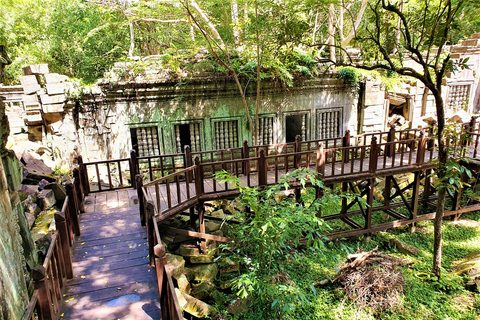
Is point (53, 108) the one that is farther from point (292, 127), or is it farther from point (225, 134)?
point (292, 127)

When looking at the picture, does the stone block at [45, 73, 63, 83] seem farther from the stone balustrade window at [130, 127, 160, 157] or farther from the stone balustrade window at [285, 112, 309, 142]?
the stone balustrade window at [285, 112, 309, 142]

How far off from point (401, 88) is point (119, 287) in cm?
1589

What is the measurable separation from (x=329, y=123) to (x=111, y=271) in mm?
10808

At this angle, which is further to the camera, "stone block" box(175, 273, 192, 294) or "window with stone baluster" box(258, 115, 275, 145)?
"window with stone baluster" box(258, 115, 275, 145)

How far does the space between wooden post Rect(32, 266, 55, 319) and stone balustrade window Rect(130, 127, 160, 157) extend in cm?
787

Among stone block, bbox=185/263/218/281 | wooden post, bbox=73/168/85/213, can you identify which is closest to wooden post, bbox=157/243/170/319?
stone block, bbox=185/263/218/281

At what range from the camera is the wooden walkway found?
14.6 feet

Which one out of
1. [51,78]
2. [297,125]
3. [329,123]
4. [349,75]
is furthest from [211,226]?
[349,75]

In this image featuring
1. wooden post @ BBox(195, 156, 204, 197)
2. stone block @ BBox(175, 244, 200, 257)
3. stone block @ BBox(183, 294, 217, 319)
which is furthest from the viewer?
stone block @ BBox(175, 244, 200, 257)

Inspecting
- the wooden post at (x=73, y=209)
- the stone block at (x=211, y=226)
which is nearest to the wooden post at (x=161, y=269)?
the wooden post at (x=73, y=209)

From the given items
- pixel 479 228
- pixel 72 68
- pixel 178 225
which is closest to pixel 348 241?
pixel 479 228

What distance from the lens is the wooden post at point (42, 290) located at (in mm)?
3475

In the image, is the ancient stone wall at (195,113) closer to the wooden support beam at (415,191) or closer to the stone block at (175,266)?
the wooden support beam at (415,191)

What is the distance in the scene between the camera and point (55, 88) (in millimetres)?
10023
